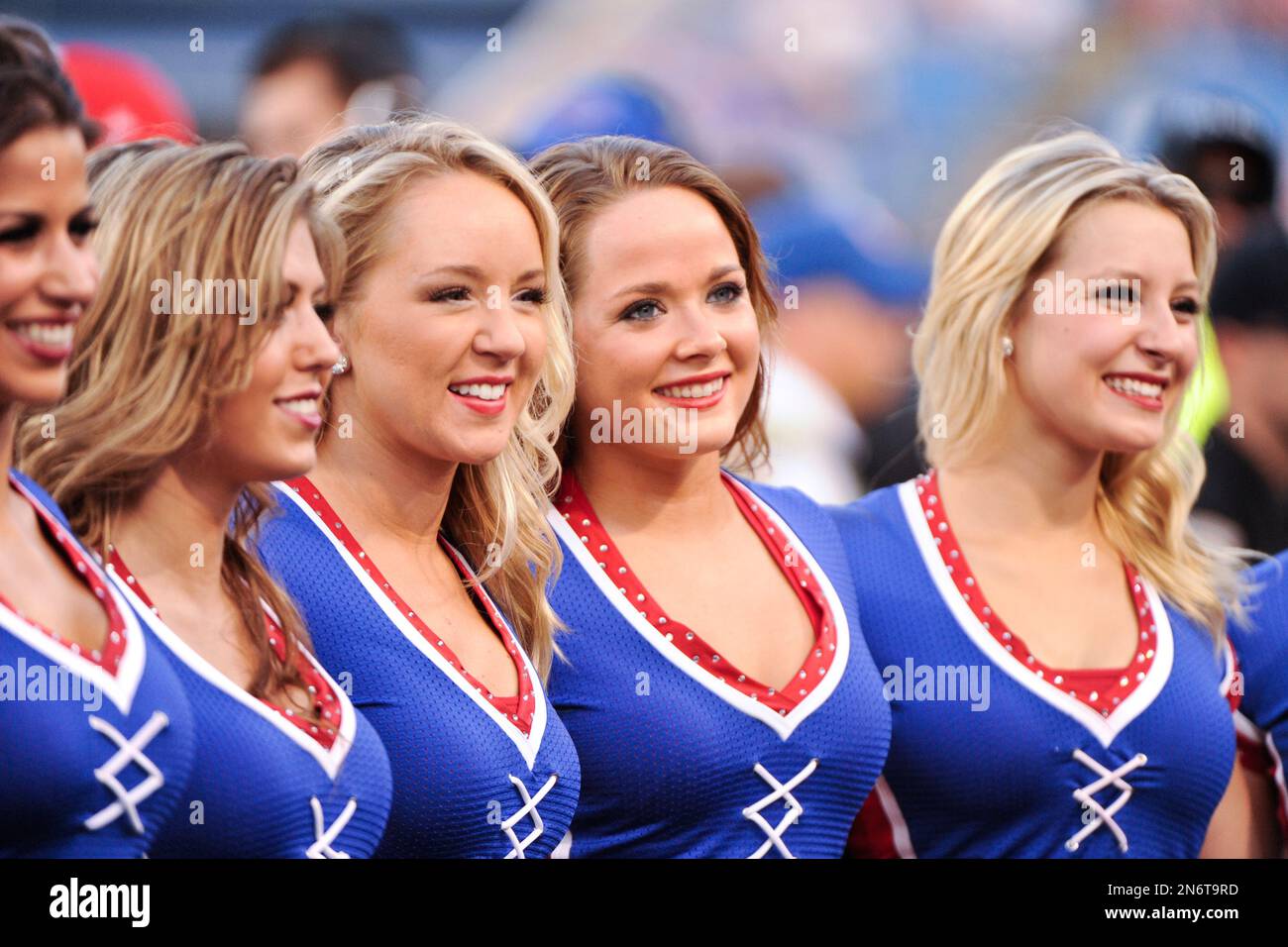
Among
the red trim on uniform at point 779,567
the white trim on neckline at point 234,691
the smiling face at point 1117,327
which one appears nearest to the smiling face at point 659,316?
the red trim on uniform at point 779,567

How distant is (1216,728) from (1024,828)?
0.28 metres

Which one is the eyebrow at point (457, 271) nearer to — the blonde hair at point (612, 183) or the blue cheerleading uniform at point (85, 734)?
the blonde hair at point (612, 183)

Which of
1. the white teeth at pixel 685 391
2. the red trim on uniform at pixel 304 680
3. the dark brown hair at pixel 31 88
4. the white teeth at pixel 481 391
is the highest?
the dark brown hair at pixel 31 88

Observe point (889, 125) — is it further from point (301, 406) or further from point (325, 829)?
point (325, 829)

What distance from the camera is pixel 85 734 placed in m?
1.67

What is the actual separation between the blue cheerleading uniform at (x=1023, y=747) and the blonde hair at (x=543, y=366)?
0.48 meters

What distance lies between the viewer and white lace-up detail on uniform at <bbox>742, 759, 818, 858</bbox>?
7.23ft

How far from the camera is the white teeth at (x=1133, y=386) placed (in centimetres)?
251

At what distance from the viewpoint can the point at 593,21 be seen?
3652 millimetres

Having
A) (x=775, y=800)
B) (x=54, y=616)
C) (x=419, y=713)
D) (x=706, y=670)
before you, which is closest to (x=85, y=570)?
(x=54, y=616)

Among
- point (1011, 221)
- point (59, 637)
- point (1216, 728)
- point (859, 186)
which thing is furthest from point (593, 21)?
point (59, 637)

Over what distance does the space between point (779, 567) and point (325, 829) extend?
28.8 inches
